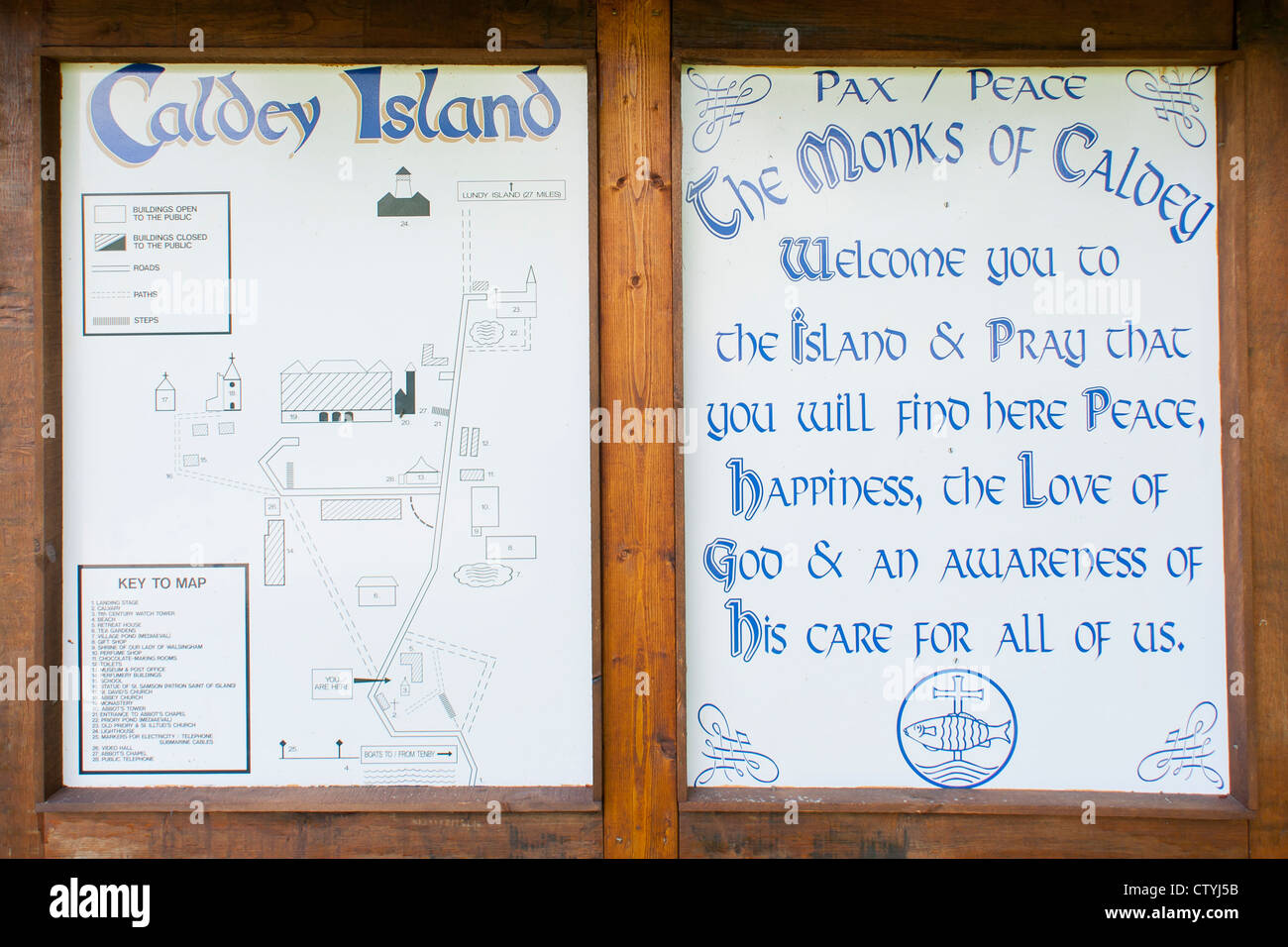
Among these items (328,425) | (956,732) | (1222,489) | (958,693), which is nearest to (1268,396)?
(1222,489)

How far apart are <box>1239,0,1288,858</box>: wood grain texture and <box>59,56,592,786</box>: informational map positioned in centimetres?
224

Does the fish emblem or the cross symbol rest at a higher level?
the cross symbol

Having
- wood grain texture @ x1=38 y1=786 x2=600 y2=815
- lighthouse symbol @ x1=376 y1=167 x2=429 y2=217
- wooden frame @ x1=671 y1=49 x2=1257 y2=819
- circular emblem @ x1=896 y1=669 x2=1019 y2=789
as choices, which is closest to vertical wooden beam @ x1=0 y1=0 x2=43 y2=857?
wood grain texture @ x1=38 y1=786 x2=600 y2=815

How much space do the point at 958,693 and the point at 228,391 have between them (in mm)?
2702

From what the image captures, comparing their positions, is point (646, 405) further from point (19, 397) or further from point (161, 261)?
point (19, 397)

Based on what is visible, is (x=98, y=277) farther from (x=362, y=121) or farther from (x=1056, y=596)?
(x=1056, y=596)

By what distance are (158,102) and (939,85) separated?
2.67 metres

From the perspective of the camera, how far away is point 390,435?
8.95ft

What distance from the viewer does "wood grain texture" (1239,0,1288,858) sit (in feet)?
8.71

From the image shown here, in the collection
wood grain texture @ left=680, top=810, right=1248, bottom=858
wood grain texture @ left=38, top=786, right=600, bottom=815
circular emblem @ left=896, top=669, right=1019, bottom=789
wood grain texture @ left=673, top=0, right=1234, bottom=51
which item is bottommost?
wood grain texture @ left=680, top=810, right=1248, bottom=858

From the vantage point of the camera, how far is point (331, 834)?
106 inches

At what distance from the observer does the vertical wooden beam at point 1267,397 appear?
266 cm

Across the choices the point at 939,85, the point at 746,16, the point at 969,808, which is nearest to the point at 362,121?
the point at 746,16

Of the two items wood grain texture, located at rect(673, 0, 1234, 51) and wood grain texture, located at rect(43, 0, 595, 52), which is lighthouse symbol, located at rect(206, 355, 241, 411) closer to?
wood grain texture, located at rect(43, 0, 595, 52)
